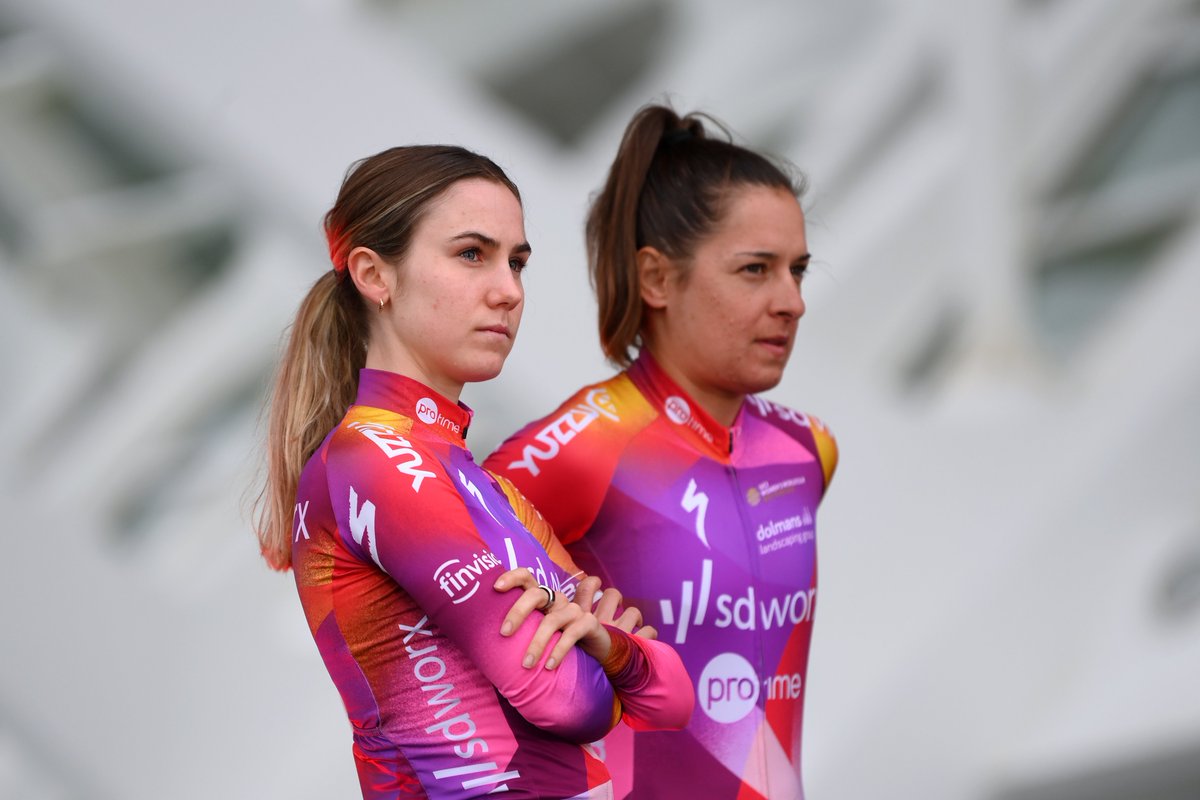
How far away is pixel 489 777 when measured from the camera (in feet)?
5.97

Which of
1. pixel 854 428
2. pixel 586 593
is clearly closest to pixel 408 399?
pixel 586 593

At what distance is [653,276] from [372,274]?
0.71 m

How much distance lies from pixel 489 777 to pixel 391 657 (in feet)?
0.61

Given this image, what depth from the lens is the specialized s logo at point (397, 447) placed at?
1.82 metres

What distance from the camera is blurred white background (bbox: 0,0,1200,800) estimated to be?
6.15 meters

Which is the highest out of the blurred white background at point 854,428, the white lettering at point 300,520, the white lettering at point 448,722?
the blurred white background at point 854,428

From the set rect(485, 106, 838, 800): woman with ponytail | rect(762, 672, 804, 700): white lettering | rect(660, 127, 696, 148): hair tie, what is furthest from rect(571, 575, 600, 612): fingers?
rect(660, 127, 696, 148): hair tie

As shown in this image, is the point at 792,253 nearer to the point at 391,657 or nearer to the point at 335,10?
the point at 391,657

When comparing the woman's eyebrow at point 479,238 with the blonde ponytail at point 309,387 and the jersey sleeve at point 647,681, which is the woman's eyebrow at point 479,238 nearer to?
the blonde ponytail at point 309,387

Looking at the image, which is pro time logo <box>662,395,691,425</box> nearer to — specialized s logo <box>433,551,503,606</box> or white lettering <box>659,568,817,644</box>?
white lettering <box>659,568,817,644</box>

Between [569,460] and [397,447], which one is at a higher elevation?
[569,460]

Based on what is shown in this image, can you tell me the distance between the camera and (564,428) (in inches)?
98.4

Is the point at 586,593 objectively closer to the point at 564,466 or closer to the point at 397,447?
the point at 397,447

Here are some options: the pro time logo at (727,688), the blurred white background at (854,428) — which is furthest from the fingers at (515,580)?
the blurred white background at (854,428)
